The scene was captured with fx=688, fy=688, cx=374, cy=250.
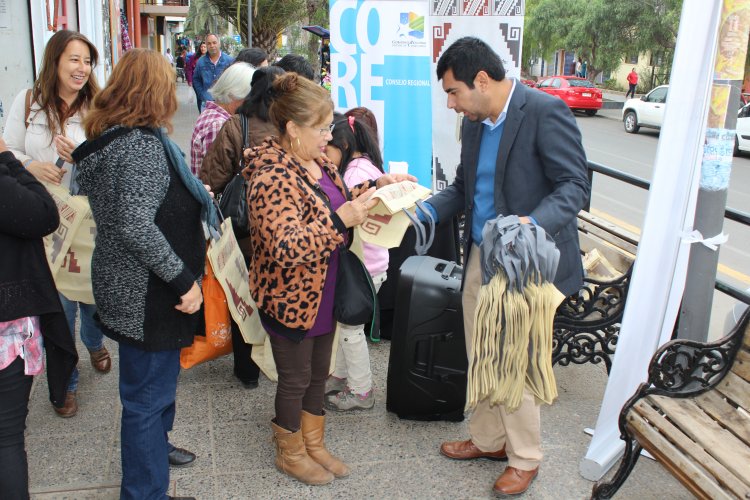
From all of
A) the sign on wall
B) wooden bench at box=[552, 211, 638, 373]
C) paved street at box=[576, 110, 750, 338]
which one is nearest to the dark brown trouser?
wooden bench at box=[552, 211, 638, 373]

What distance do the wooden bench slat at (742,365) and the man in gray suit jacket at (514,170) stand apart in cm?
70

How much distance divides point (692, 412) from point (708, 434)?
0.15 metres

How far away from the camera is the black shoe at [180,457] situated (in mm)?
3146

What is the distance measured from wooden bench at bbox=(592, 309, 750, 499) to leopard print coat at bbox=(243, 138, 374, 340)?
1.35 metres

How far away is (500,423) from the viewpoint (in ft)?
10.4

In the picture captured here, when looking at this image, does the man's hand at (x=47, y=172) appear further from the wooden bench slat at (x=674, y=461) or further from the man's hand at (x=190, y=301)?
the wooden bench slat at (x=674, y=461)

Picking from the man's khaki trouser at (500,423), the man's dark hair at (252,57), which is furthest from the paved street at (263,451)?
the man's dark hair at (252,57)

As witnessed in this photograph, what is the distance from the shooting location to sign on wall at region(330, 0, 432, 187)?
5.18 meters

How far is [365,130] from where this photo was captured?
3738 mm

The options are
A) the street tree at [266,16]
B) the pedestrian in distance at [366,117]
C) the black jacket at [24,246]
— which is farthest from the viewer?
the street tree at [266,16]

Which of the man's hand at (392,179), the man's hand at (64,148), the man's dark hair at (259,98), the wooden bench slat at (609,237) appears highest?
the man's dark hair at (259,98)

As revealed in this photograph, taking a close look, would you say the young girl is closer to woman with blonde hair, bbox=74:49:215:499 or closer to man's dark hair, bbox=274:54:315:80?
man's dark hair, bbox=274:54:315:80

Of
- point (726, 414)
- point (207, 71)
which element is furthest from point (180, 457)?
point (207, 71)

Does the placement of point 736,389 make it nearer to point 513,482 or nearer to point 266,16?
point 513,482
